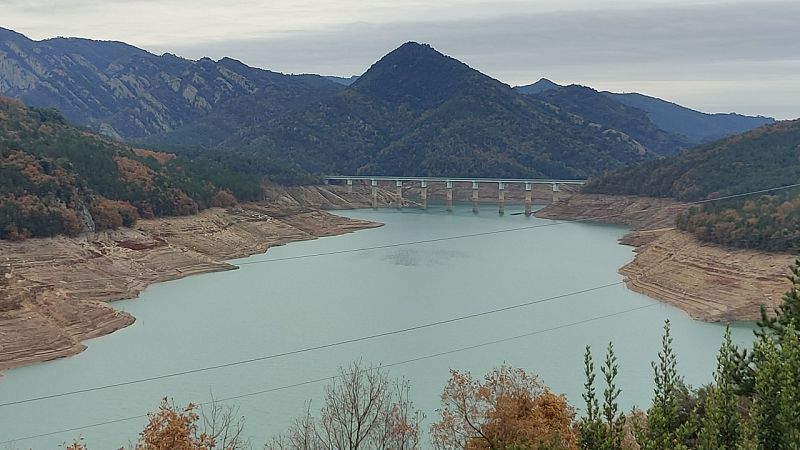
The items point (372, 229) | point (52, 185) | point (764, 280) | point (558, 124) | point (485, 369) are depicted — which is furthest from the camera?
point (558, 124)

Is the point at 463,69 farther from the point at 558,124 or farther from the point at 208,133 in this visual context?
the point at 208,133

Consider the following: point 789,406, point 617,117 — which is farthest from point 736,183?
point 617,117

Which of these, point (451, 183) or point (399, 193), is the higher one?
point (451, 183)

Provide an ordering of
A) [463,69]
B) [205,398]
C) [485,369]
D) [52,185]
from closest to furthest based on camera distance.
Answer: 1. [205,398]
2. [485,369]
3. [52,185]
4. [463,69]

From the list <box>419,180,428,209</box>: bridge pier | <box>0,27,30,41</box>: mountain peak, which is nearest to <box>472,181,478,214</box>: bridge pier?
<box>419,180,428,209</box>: bridge pier

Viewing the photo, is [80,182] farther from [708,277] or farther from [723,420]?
[723,420]

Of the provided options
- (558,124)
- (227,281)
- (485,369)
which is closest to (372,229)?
(227,281)

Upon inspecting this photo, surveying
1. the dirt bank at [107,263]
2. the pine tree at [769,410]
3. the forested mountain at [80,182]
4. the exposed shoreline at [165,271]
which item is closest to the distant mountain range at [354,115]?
the forested mountain at [80,182]
